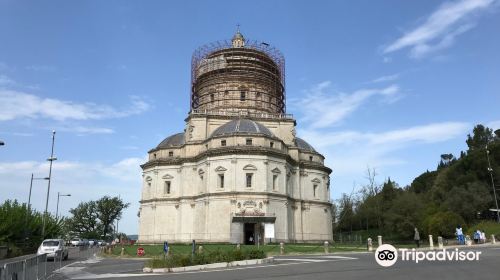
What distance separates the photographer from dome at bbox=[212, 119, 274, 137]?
170 feet

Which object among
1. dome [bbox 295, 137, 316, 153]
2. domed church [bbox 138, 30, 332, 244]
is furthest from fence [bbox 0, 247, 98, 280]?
dome [bbox 295, 137, 316, 153]

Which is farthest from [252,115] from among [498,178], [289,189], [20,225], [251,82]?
[498,178]

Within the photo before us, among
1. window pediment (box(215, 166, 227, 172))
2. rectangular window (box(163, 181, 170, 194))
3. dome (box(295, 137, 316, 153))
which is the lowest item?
rectangular window (box(163, 181, 170, 194))

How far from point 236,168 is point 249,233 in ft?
25.3

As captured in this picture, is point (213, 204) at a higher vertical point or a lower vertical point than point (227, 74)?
lower

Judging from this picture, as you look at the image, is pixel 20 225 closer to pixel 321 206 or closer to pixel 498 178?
pixel 321 206

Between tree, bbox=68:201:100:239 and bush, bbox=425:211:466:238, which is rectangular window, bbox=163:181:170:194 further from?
tree, bbox=68:201:100:239

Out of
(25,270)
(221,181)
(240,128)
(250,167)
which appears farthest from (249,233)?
(25,270)

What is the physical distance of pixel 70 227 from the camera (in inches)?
4264

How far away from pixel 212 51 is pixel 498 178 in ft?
152

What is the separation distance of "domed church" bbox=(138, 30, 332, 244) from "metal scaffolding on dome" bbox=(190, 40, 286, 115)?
14 centimetres

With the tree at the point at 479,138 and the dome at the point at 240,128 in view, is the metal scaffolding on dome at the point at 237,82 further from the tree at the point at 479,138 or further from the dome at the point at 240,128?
the tree at the point at 479,138

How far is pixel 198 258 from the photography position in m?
21.7

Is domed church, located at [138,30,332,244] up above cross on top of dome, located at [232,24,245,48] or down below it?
below
